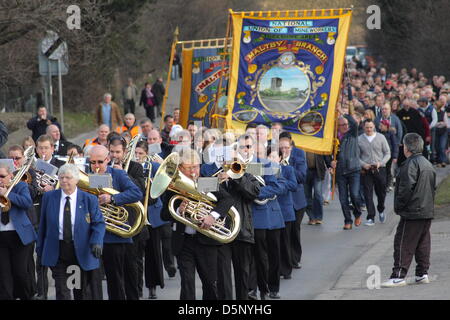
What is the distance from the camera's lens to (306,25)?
59.2 ft

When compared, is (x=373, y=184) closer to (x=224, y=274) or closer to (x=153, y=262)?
(x=153, y=262)

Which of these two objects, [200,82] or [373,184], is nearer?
[373,184]

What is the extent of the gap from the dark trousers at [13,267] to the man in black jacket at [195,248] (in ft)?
5.07

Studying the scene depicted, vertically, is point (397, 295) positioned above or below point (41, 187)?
below

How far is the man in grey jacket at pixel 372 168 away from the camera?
56.1 ft

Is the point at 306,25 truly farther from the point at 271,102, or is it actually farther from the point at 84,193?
the point at 84,193

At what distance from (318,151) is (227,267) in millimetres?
7209

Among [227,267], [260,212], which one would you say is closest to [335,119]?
[260,212]

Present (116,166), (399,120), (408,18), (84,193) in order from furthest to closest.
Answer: (408,18) → (399,120) → (116,166) → (84,193)

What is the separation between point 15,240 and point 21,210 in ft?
0.97

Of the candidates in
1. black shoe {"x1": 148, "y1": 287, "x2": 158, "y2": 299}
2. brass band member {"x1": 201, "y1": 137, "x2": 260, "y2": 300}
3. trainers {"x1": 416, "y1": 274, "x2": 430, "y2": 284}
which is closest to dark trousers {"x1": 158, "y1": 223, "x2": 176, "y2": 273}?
black shoe {"x1": 148, "y1": 287, "x2": 158, "y2": 299}

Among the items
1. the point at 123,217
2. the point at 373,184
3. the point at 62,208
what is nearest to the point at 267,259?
the point at 123,217

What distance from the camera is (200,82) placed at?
2100 cm

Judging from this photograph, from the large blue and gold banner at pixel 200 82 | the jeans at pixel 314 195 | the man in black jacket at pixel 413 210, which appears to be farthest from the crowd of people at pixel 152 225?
the large blue and gold banner at pixel 200 82
